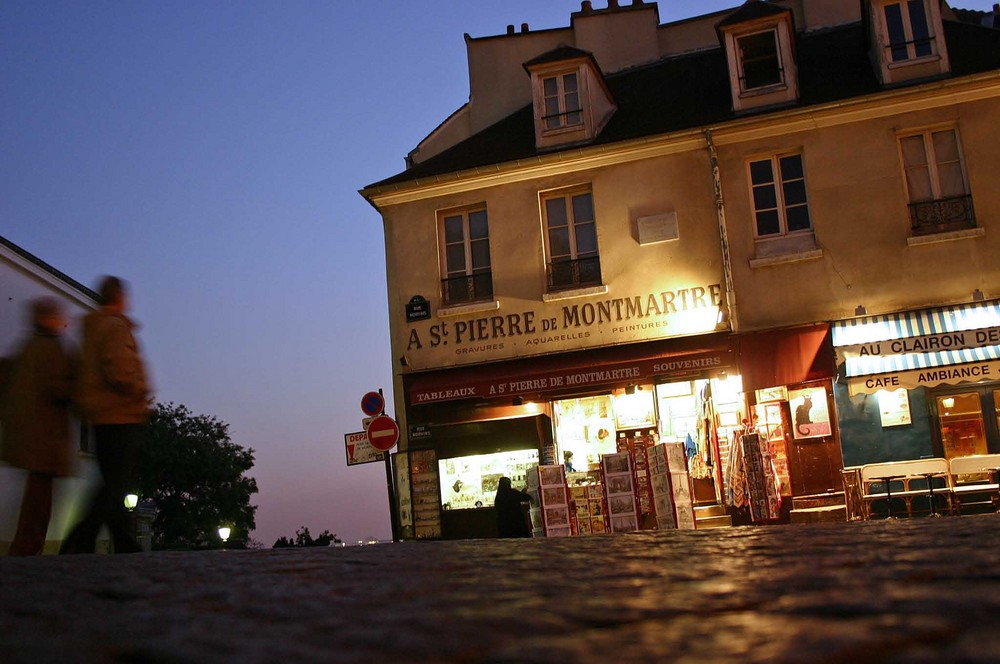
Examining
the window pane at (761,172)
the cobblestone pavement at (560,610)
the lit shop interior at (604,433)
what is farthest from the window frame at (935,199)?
the cobblestone pavement at (560,610)

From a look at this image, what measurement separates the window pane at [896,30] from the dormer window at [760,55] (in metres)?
1.53

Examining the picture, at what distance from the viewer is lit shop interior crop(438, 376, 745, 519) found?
16266 mm

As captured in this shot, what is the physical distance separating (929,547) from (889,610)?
0.98 metres

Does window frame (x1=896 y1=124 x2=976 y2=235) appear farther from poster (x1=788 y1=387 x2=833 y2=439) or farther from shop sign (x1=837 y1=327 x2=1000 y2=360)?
poster (x1=788 y1=387 x2=833 y2=439)

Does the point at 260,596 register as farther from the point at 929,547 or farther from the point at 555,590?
the point at 929,547

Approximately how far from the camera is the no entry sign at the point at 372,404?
15801mm

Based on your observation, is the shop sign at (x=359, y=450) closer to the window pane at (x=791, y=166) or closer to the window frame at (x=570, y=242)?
the window frame at (x=570, y=242)

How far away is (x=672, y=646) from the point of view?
96 centimetres

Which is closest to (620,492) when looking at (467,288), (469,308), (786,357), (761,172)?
(786,357)

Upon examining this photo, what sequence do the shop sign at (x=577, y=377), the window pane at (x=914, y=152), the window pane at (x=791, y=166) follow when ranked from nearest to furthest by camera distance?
the shop sign at (x=577, y=377)
the window pane at (x=914, y=152)
the window pane at (x=791, y=166)

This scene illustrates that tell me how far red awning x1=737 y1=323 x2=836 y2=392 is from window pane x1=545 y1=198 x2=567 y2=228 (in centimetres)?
397

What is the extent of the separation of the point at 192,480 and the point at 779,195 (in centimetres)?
3975

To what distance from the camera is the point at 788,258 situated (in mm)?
16484

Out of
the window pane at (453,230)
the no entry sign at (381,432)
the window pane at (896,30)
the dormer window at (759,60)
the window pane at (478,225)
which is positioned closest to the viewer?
the no entry sign at (381,432)
